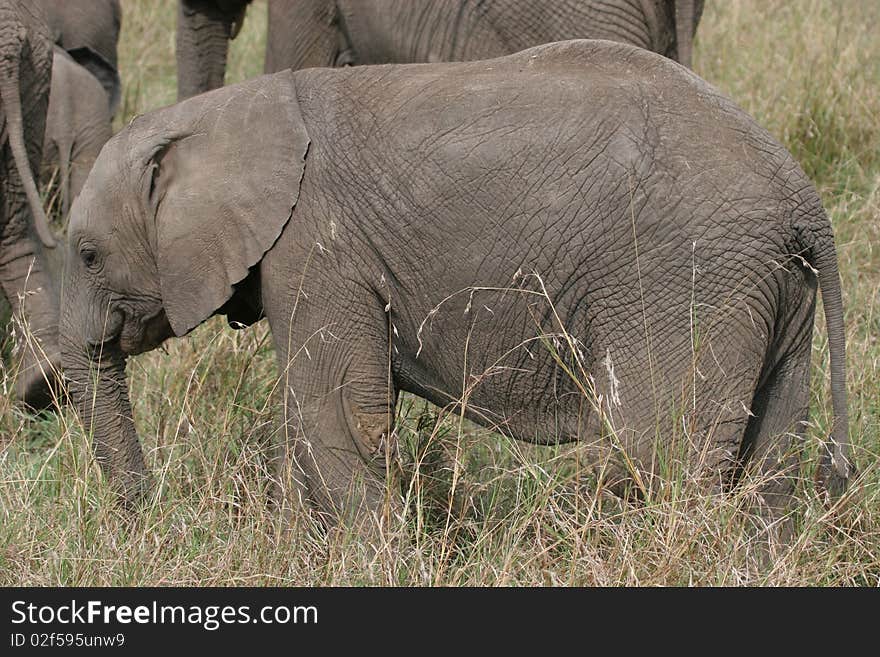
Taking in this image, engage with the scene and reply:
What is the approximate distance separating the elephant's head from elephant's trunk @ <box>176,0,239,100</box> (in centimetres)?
261

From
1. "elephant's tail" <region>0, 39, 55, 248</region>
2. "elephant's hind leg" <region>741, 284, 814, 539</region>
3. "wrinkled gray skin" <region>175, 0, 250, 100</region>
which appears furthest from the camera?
Result: "wrinkled gray skin" <region>175, 0, 250, 100</region>

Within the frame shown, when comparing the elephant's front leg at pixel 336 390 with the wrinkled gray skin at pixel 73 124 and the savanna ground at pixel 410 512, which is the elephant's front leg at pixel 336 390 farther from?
the wrinkled gray skin at pixel 73 124

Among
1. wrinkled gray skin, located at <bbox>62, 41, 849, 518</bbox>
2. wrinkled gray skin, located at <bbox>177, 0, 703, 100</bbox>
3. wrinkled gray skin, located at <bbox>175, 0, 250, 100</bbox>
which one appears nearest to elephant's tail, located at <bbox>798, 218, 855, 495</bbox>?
wrinkled gray skin, located at <bbox>62, 41, 849, 518</bbox>

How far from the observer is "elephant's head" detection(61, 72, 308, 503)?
3920mm

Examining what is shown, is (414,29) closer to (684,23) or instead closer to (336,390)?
(684,23)

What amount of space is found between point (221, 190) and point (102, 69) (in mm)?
4288

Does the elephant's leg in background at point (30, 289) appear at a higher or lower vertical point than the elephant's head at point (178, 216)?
lower

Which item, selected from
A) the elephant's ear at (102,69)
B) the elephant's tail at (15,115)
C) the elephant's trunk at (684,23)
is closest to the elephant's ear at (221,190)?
the elephant's tail at (15,115)

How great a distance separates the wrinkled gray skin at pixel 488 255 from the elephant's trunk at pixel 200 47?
8.60 ft

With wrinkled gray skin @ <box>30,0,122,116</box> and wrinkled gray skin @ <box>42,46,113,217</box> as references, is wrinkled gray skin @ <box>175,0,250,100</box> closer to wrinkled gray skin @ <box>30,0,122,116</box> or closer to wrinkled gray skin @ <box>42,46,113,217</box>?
wrinkled gray skin @ <box>42,46,113,217</box>

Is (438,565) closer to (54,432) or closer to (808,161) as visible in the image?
(54,432)

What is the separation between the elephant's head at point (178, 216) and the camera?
3920mm

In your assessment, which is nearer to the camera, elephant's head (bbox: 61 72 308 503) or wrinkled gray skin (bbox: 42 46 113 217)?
elephant's head (bbox: 61 72 308 503)

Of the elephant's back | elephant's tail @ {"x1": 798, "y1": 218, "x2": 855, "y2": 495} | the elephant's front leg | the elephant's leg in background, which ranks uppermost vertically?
the elephant's back
